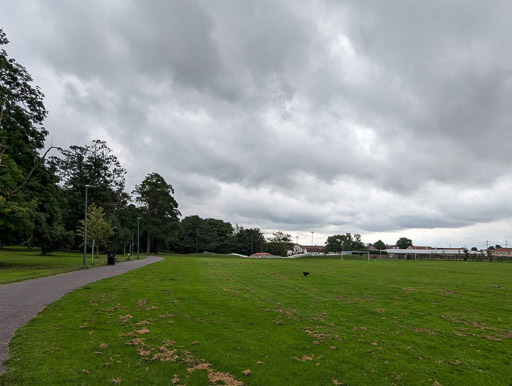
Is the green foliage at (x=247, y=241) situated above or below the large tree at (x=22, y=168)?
below

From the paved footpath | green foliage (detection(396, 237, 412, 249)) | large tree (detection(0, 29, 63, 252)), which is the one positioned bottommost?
green foliage (detection(396, 237, 412, 249))

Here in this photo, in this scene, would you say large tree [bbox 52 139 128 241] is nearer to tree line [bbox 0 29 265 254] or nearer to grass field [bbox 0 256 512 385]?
tree line [bbox 0 29 265 254]

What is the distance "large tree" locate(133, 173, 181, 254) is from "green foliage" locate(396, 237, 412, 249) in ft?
508

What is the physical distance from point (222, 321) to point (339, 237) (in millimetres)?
136415

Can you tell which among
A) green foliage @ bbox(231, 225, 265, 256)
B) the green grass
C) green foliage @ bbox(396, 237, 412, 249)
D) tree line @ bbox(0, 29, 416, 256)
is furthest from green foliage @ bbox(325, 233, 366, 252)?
the green grass

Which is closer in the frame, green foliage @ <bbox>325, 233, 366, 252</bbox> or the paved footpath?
the paved footpath

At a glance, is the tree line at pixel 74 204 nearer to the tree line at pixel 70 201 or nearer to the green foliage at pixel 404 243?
the tree line at pixel 70 201

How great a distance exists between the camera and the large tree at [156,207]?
8238 centimetres

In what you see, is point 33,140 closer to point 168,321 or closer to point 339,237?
point 168,321

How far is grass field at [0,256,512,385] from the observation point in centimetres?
552

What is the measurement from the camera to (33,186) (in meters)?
29.5

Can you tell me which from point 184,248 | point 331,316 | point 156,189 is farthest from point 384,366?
point 184,248

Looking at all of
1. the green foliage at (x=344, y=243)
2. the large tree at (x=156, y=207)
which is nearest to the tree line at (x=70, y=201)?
the large tree at (x=156, y=207)

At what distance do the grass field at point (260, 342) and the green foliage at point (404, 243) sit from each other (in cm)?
19727
